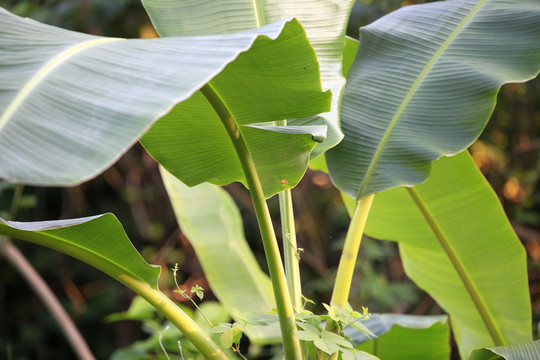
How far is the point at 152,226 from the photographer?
94.1 inches

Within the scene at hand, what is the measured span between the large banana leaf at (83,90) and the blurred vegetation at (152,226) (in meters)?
1.70

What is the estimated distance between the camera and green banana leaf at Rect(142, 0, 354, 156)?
0.70 m

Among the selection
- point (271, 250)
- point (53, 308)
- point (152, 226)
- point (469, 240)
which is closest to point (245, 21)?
point (271, 250)

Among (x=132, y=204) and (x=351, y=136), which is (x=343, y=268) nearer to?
(x=351, y=136)

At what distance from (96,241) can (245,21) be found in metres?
0.37

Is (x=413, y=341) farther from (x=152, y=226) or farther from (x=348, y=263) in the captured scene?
(x=152, y=226)

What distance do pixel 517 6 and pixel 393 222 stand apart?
1.34 feet

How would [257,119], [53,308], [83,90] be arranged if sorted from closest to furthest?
[83,90], [257,119], [53,308]

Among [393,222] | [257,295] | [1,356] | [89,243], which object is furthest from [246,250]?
[1,356]

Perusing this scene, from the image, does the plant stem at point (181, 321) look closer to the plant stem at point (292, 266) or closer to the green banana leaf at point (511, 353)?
the plant stem at point (292, 266)

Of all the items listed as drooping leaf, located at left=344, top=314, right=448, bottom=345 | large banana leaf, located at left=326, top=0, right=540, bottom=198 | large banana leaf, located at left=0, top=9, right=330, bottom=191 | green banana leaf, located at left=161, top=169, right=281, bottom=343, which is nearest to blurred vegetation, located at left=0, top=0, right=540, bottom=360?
green banana leaf, located at left=161, top=169, right=281, bottom=343

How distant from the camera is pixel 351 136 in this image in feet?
2.42

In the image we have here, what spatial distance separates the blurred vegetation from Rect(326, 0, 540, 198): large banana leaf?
1.22m

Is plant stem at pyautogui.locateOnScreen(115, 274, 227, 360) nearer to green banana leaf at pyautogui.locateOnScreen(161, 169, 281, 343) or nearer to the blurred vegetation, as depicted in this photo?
green banana leaf at pyautogui.locateOnScreen(161, 169, 281, 343)
